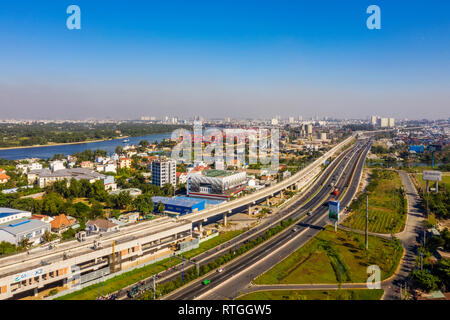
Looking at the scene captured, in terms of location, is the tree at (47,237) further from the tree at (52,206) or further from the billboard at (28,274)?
the billboard at (28,274)

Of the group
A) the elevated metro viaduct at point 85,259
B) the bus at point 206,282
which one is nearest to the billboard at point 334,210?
the elevated metro viaduct at point 85,259

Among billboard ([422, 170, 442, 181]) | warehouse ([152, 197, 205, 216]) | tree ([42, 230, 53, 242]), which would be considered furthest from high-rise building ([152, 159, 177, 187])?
billboard ([422, 170, 442, 181])

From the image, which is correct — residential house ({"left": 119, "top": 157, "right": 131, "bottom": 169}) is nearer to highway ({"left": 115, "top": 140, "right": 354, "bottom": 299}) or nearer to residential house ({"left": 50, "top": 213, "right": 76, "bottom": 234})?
residential house ({"left": 50, "top": 213, "right": 76, "bottom": 234})

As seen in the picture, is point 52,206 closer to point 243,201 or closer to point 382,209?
point 243,201

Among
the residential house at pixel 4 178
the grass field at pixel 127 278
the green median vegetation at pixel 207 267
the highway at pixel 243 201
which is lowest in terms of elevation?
the grass field at pixel 127 278

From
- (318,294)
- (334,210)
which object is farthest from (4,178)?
(318,294)
